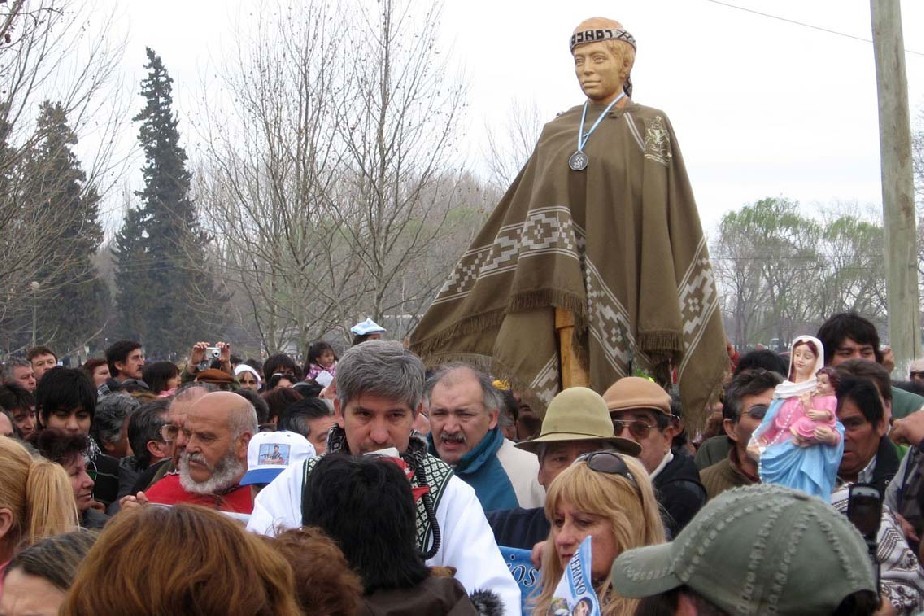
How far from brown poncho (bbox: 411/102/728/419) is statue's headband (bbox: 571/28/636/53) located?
0.31 metres

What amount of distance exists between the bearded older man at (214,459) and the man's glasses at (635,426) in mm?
1643

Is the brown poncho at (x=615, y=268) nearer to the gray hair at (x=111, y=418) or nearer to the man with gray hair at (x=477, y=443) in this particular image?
the man with gray hair at (x=477, y=443)

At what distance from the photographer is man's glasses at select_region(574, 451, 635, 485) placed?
3951mm

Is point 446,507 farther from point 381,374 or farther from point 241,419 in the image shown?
point 241,419

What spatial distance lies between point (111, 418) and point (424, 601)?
221 inches

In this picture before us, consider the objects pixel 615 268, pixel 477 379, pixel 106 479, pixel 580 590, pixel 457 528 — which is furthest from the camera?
pixel 106 479

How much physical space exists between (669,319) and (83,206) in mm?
14447

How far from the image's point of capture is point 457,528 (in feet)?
12.3

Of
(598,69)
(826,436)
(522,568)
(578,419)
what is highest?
(598,69)

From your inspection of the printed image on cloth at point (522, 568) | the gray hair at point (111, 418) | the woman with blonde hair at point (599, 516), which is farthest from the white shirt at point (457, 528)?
the gray hair at point (111, 418)

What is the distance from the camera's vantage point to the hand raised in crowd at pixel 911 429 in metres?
5.07

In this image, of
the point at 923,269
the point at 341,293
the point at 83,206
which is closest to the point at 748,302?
the point at 923,269

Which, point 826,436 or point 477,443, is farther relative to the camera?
point 477,443

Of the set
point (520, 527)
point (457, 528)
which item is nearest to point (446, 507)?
point (457, 528)
